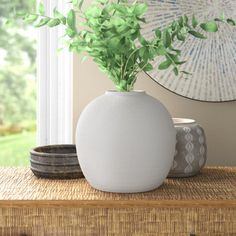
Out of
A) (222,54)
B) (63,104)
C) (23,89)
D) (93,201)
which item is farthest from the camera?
(23,89)

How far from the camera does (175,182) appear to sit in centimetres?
143

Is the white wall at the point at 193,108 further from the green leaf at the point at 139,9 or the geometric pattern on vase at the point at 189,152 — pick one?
the green leaf at the point at 139,9

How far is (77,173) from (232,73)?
0.59m

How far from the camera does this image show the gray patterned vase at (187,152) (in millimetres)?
1457

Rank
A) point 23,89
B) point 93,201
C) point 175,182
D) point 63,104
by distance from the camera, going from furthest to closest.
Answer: point 23,89 → point 63,104 → point 175,182 → point 93,201

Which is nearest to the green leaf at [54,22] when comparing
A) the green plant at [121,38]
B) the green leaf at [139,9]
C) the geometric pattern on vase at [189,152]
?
the green plant at [121,38]

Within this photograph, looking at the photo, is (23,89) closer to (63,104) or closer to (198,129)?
(63,104)

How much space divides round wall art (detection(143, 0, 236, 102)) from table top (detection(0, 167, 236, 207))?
11.8 inches

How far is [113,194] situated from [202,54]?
59 centimetres

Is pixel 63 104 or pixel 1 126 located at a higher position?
pixel 63 104

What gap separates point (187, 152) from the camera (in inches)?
57.4

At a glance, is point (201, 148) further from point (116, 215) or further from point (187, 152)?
point (116, 215)

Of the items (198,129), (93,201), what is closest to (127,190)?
(93,201)

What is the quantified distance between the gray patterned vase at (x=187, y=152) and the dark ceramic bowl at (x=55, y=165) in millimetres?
264
